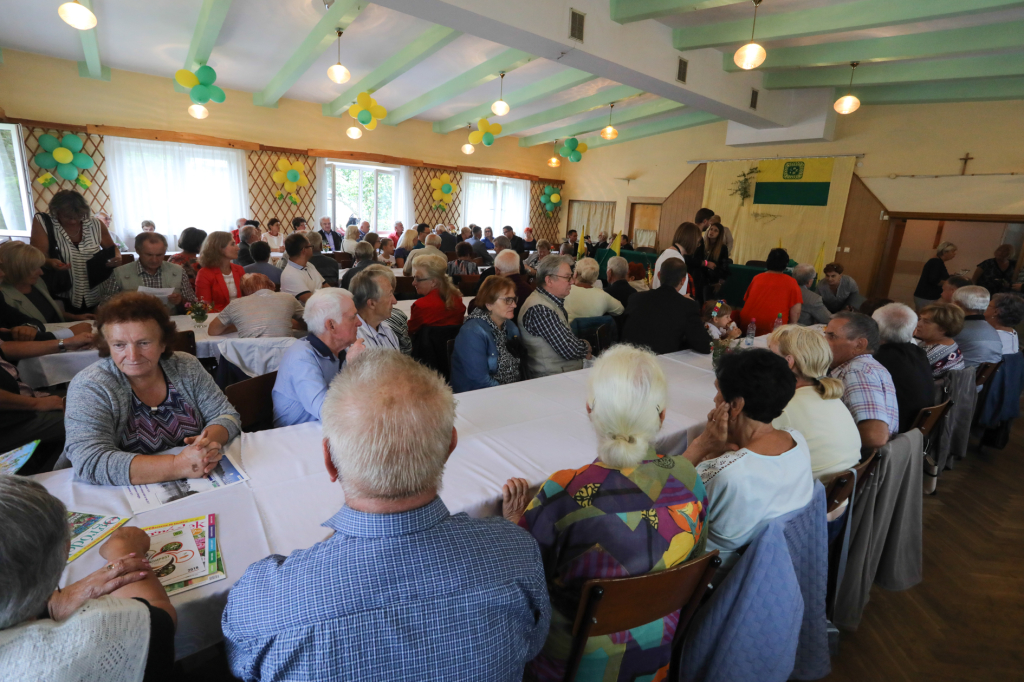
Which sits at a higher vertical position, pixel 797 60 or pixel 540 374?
pixel 797 60

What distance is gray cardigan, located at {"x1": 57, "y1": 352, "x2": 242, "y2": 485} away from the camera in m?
1.20

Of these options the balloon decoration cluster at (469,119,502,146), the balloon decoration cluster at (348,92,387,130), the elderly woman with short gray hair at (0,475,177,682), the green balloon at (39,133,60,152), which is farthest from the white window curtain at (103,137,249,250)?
the elderly woman with short gray hair at (0,475,177,682)

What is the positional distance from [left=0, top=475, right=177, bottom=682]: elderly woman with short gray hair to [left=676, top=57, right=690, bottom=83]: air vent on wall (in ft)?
19.1

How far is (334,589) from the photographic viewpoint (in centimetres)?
66

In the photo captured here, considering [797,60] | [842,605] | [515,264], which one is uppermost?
[797,60]

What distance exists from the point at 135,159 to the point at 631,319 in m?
7.74

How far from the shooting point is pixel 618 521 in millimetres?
1002

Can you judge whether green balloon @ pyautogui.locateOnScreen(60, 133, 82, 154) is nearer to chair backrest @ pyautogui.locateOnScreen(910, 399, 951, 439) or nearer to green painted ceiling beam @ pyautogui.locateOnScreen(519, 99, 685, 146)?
green painted ceiling beam @ pyautogui.locateOnScreen(519, 99, 685, 146)

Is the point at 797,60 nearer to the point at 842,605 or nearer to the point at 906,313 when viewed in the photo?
the point at 906,313

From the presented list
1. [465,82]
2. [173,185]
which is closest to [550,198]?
[465,82]

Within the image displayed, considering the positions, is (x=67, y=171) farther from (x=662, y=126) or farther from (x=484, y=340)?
(x=662, y=126)

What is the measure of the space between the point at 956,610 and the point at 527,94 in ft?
24.4

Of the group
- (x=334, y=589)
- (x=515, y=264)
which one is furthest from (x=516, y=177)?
(x=334, y=589)

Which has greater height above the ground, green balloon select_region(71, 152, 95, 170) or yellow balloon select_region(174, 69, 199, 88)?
yellow balloon select_region(174, 69, 199, 88)
